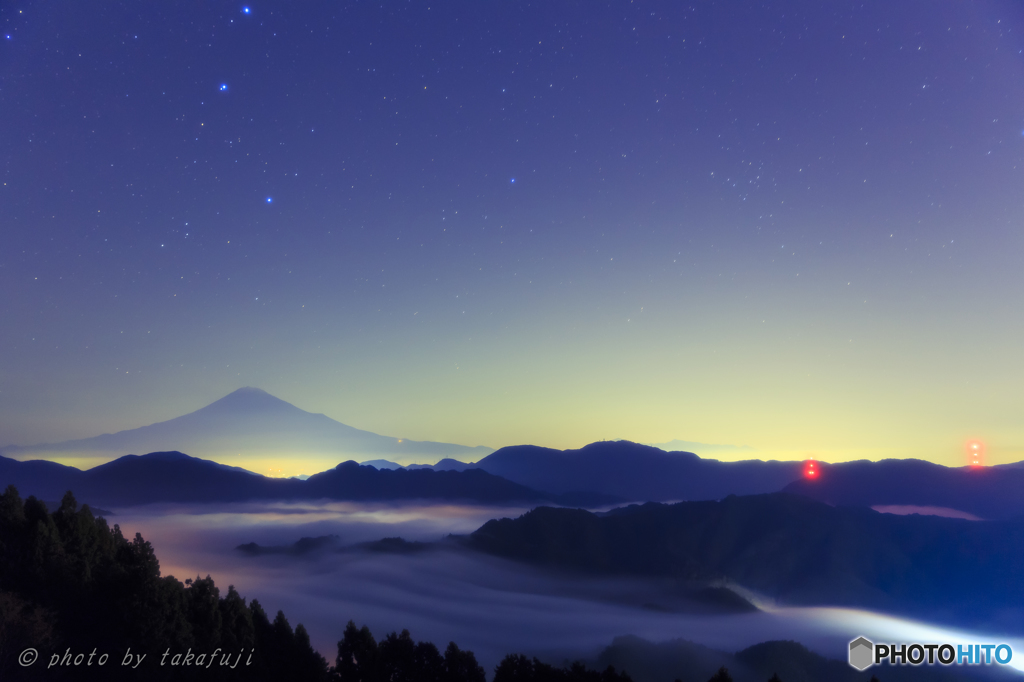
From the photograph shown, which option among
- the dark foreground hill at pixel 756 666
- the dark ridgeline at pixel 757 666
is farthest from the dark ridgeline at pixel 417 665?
the dark ridgeline at pixel 757 666

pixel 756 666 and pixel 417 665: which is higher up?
pixel 417 665

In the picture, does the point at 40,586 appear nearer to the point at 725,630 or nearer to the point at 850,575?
the point at 725,630

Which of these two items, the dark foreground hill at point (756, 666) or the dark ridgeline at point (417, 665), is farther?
the dark foreground hill at point (756, 666)

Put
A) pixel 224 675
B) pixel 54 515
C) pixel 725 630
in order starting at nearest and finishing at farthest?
pixel 224 675
pixel 54 515
pixel 725 630

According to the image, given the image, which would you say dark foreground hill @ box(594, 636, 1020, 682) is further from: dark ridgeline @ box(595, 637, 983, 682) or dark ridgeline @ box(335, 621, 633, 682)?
dark ridgeline @ box(335, 621, 633, 682)

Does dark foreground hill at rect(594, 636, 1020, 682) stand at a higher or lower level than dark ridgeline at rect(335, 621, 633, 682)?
lower

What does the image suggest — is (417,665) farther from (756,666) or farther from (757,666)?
(757,666)

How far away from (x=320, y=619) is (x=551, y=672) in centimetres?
11803

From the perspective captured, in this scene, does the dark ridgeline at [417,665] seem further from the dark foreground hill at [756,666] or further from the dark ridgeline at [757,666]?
the dark ridgeline at [757,666]

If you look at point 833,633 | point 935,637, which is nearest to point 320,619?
point 833,633

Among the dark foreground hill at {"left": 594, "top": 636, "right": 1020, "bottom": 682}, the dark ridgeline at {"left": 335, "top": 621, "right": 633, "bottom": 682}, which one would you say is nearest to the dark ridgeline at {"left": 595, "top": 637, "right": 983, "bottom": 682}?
the dark foreground hill at {"left": 594, "top": 636, "right": 1020, "bottom": 682}

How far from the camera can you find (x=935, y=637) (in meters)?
179

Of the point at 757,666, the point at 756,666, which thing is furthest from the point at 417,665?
the point at 757,666

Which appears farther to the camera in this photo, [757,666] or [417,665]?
[757,666]
